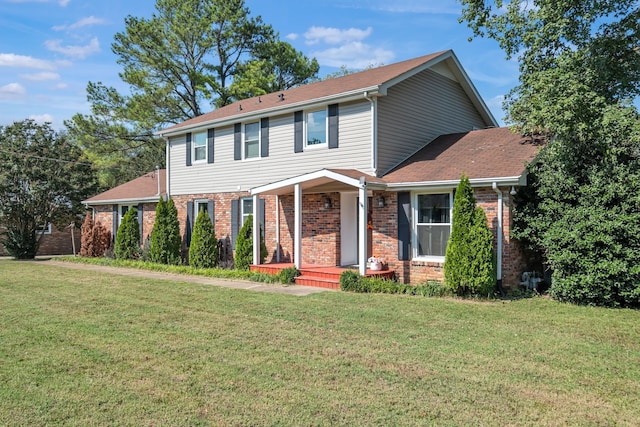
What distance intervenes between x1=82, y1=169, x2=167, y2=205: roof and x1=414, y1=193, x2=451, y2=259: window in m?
11.3

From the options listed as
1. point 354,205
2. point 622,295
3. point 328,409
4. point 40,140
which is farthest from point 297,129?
point 40,140

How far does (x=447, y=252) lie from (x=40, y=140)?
19771 mm

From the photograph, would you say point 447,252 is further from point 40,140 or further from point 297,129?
point 40,140

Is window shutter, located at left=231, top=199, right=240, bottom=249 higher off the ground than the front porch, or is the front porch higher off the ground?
window shutter, located at left=231, top=199, right=240, bottom=249

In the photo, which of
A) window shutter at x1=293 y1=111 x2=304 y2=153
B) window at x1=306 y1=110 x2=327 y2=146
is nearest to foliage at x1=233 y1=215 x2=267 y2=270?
window shutter at x1=293 y1=111 x2=304 y2=153

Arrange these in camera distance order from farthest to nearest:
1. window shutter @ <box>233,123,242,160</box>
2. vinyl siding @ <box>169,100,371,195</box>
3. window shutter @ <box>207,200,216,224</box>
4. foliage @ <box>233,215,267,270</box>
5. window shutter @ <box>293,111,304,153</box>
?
window shutter @ <box>207,200,216,224</box>, window shutter @ <box>233,123,242,160</box>, foliage @ <box>233,215,267,270</box>, window shutter @ <box>293,111,304,153</box>, vinyl siding @ <box>169,100,371,195</box>

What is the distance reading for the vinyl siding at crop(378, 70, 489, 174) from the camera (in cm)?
1270

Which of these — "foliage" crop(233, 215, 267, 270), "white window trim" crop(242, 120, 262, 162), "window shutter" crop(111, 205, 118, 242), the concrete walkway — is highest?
"white window trim" crop(242, 120, 262, 162)

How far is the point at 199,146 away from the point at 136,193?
5.28m

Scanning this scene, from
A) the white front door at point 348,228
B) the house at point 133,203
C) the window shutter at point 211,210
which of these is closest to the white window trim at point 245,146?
the window shutter at point 211,210

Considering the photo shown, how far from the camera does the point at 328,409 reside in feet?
13.6

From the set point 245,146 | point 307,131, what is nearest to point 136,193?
point 245,146

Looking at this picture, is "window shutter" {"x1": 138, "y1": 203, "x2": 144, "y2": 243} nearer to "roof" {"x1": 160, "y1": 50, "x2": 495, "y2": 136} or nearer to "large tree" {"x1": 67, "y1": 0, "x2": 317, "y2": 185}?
"roof" {"x1": 160, "y1": 50, "x2": 495, "y2": 136}

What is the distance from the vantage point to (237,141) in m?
15.8
